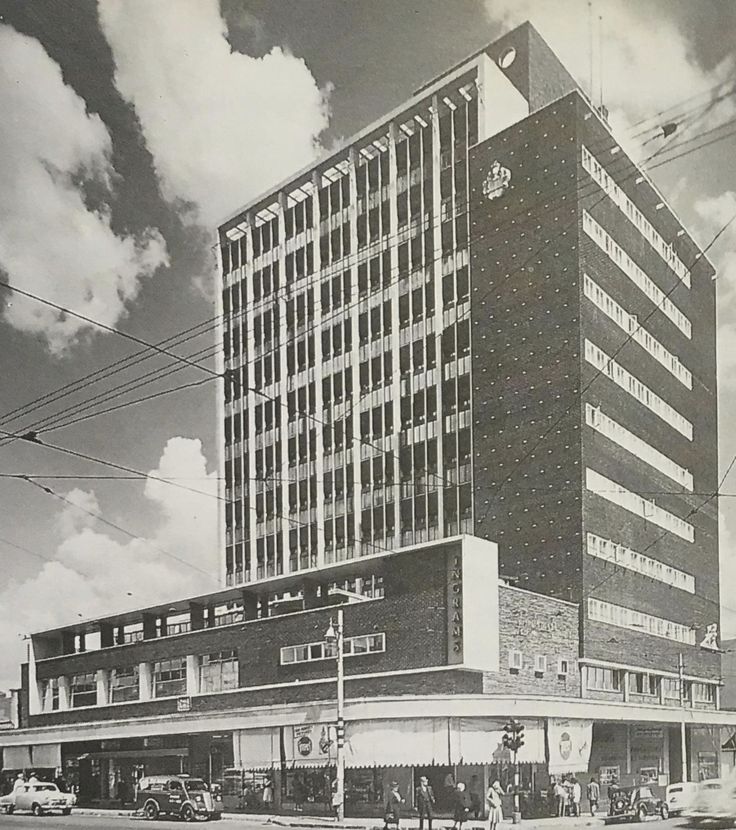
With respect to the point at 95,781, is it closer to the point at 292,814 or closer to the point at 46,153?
the point at 292,814

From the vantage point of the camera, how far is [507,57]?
5910mm

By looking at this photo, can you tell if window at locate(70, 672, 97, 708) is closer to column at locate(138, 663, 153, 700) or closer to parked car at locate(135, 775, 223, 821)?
column at locate(138, 663, 153, 700)

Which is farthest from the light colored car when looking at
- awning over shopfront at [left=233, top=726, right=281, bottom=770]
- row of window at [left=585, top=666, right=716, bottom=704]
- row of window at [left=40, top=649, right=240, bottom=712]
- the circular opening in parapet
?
the circular opening in parapet

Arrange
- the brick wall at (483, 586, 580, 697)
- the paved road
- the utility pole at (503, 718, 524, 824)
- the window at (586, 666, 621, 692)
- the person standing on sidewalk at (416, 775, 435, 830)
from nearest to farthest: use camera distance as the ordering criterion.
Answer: the paved road
the person standing on sidewalk at (416, 775, 435, 830)
the utility pole at (503, 718, 524, 824)
the brick wall at (483, 586, 580, 697)
the window at (586, 666, 621, 692)

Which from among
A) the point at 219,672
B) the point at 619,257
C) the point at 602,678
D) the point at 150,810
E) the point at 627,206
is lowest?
the point at 150,810

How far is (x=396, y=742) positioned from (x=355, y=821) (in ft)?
1.57

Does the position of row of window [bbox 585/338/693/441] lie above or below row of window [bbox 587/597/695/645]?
above

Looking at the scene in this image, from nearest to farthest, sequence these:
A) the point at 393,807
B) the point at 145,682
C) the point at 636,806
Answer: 1. the point at 393,807
2. the point at 636,806
3. the point at 145,682

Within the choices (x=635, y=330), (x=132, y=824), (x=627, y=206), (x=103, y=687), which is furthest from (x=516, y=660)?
(x=627, y=206)

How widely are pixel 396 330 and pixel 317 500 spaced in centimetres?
107

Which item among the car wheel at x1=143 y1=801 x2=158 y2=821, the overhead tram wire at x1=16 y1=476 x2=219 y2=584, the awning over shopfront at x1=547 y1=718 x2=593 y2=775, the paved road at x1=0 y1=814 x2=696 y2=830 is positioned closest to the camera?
the paved road at x1=0 y1=814 x2=696 y2=830

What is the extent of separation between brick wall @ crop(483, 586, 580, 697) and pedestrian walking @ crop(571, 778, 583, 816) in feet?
1.77

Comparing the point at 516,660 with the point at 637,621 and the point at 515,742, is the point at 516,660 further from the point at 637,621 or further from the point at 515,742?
the point at 637,621

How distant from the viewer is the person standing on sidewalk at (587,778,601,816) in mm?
5781
